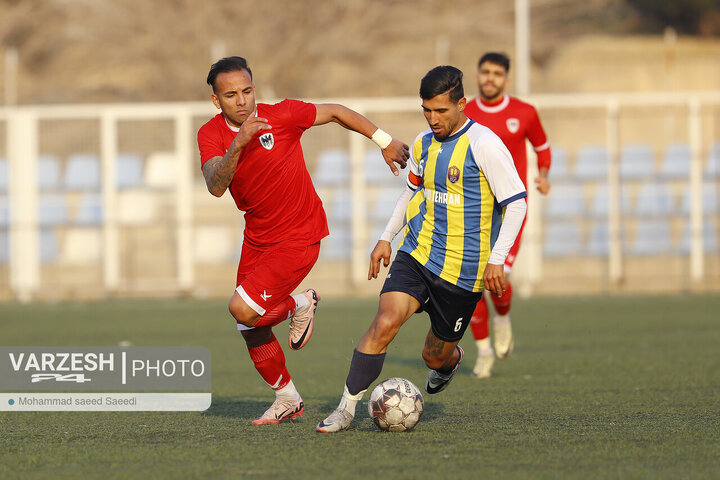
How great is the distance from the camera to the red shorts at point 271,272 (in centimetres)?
616

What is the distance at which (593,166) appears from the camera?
1820cm

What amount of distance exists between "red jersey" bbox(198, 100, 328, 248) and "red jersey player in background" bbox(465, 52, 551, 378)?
2.82 meters

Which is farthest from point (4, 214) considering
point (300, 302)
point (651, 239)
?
point (300, 302)

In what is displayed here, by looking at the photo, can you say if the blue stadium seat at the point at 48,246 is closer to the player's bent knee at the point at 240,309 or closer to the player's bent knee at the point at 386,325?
the player's bent knee at the point at 240,309

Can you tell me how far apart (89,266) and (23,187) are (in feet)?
5.76

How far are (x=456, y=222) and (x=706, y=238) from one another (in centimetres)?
1314

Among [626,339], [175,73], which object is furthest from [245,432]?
[175,73]

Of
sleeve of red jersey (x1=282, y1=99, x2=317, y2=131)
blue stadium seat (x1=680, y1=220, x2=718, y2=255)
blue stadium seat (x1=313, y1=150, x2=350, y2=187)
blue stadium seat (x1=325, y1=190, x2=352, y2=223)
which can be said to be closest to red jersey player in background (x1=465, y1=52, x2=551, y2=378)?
sleeve of red jersey (x1=282, y1=99, x2=317, y2=131)

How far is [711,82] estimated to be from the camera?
113 feet

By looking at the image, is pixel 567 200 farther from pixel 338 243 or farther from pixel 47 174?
pixel 47 174

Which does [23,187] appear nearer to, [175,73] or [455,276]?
[175,73]

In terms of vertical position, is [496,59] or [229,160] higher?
[496,59]

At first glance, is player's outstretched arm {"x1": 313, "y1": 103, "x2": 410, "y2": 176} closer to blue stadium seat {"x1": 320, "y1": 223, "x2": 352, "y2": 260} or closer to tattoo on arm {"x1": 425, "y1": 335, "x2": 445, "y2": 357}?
tattoo on arm {"x1": 425, "y1": 335, "x2": 445, "y2": 357}

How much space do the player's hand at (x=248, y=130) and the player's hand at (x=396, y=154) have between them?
0.90 meters
